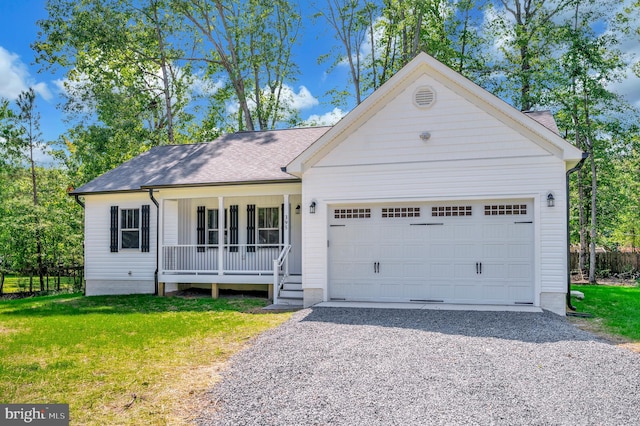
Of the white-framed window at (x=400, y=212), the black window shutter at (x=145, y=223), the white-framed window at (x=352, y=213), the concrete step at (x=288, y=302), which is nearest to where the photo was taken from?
the white-framed window at (x=400, y=212)

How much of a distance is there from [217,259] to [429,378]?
9.96 meters

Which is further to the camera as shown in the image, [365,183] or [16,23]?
[16,23]

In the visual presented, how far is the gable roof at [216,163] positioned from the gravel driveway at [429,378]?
6359 millimetres

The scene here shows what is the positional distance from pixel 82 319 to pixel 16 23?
20651mm

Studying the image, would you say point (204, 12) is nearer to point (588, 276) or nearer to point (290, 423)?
point (588, 276)

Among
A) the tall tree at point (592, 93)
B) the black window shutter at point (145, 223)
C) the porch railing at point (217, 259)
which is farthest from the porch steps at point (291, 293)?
the tall tree at point (592, 93)

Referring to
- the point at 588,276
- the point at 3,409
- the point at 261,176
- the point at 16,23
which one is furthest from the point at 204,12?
the point at 3,409

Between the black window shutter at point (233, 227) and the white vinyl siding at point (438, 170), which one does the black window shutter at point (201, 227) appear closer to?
the black window shutter at point (233, 227)

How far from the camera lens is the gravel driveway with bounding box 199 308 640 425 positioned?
4.64m

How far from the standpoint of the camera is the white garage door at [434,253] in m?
10.6

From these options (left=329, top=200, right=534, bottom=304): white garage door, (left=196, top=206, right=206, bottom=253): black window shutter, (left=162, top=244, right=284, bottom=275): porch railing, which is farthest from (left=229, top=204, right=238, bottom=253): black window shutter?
(left=329, top=200, right=534, bottom=304): white garage door

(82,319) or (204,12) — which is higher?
(204,12)

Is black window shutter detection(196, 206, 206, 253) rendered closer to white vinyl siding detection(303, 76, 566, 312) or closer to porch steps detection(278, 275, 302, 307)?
porch steps detection(278, 275, 302, 307)

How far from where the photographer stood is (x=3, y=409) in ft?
16.5
